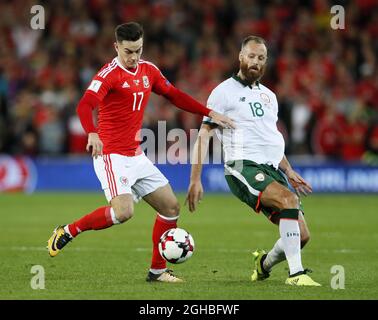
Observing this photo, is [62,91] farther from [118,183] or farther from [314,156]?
[118,183]

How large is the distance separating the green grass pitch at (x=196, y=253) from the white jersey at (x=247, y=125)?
1232mm

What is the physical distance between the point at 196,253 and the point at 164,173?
902 cm

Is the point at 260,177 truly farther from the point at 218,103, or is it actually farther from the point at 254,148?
the point at 218,103

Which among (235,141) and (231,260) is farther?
(231,260)

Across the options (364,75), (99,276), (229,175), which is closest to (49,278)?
(99,276)

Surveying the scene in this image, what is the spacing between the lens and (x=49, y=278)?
9125 millimetres

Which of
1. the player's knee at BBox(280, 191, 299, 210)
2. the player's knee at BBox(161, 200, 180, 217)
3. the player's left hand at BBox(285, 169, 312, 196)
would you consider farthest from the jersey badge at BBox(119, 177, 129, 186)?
the player's left hand at BBox(285, 169, 312, 196)

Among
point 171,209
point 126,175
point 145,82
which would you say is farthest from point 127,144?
point 171,209

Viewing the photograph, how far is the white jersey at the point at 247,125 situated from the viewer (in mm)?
9086

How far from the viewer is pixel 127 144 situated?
9211 millimetres

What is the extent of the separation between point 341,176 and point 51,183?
6.62 metres

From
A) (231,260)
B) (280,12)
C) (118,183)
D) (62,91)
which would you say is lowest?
(231,260)

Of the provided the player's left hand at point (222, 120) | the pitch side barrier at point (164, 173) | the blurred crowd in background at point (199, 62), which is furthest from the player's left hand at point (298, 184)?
the blurred crowd in background at point (199, 62)

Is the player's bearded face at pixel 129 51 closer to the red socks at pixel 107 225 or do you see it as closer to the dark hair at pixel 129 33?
the dark hair at pixel 129 33
